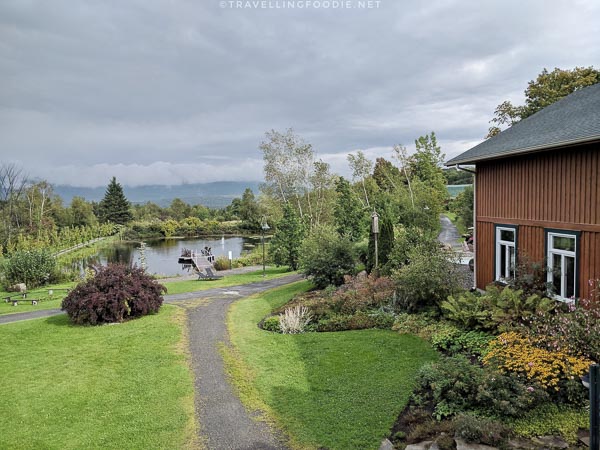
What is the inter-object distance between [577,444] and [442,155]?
3489 cm

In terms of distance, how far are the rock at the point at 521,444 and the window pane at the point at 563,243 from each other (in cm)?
513

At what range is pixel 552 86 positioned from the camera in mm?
21875

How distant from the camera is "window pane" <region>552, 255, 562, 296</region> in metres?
8.66

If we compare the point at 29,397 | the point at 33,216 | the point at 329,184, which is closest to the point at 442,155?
the point at 329,184

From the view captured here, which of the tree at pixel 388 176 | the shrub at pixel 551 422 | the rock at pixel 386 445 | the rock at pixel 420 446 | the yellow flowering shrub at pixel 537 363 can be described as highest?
the tree at pixel 388 176

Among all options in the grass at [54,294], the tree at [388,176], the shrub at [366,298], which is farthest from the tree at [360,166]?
the shrub at [366,298]

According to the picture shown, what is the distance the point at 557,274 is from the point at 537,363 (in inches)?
149

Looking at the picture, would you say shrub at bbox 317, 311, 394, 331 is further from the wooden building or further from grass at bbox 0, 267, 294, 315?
grass at bbox 0, 267, 294, 315

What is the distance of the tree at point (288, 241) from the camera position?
26.1m

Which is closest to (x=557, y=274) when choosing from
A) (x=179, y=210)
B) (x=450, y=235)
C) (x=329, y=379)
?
(x=329, y=379)

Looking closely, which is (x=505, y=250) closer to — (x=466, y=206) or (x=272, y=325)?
(x=272, y=325)

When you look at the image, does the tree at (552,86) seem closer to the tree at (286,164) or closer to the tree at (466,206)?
the tree at (466,206)

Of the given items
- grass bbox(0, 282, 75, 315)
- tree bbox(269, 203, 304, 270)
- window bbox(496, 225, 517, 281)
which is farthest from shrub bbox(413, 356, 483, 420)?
tree bbox(269, 203, 304, 270)

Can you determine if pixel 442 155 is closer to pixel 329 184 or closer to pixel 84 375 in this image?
pixel 329 184
